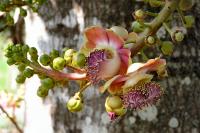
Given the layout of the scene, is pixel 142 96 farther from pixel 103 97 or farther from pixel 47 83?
pixel 103 97

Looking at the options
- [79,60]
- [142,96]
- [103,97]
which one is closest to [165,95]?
[103,97]

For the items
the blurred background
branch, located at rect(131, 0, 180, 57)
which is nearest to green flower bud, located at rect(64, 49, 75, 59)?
branch, located at rect(131, 0, 180, 57)

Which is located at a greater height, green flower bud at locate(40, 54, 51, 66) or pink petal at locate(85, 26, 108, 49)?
pink petal at locate(85, 26, 108, 49)

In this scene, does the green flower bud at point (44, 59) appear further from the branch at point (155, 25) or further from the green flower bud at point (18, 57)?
the branch at point (155, 25)

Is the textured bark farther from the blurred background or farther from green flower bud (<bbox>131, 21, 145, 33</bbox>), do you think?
green flower bud (<bbox>131, 21, 145, 33</bbox>)

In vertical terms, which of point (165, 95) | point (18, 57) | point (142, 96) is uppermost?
point (18, 57)

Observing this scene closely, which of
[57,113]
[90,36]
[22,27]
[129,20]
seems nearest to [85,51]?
[90,36]
